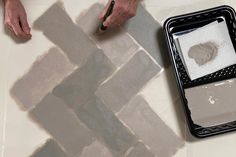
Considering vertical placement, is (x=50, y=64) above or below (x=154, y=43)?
above

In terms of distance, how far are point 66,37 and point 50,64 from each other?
0.11 m

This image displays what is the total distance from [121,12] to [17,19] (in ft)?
1.17

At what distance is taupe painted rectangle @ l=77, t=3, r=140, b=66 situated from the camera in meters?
1.26

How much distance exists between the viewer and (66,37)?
1.26 metres

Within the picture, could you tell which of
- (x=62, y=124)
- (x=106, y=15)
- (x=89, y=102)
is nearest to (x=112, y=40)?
(x=106, y=15)

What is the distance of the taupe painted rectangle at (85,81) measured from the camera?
1224mm

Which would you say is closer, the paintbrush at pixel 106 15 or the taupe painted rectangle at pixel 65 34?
the paintbrush at pixel 106 15

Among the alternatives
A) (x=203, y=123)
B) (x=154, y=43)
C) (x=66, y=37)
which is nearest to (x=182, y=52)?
(x=154, y=43)

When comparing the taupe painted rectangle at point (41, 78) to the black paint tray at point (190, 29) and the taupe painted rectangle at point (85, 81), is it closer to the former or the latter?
the taupe painted rectangle at point (85, 81)

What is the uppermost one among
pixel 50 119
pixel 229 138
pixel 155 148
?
pixel 50 119

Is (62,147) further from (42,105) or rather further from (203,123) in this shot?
(203,123)

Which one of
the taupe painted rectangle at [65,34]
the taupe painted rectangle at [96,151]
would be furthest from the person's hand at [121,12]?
the taupe painted rectangle at [96,151]

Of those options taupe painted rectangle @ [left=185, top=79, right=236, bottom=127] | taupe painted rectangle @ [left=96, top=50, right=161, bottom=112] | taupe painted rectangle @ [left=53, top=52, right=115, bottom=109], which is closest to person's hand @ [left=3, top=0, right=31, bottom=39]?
taupe painted rectangle @ [left=53, top=52, right=115, bottom=109]

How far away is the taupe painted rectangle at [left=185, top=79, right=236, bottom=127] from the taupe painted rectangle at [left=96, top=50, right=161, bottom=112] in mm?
148
